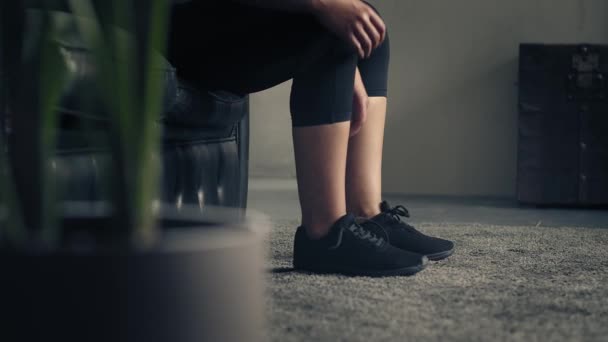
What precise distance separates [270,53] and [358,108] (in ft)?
0.70

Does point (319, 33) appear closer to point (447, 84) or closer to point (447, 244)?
point (447, 244)

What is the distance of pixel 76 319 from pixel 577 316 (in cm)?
72

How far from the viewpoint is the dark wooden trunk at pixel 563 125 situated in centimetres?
310

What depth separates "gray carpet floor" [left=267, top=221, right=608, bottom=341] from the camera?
0.86m

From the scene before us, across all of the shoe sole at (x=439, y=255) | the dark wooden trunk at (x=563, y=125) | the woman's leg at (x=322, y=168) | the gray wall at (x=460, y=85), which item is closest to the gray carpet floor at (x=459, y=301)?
the shoe sole at (x=439, y=255)

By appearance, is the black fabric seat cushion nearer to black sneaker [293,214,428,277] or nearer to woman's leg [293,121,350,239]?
woman's leg [293,121,350,239]

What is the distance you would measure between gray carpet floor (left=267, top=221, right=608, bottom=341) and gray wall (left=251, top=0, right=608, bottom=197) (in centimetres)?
209

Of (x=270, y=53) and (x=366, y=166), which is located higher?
(x=270, y=53)

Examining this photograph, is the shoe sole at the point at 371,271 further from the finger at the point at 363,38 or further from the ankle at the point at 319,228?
the finger at the point at 363,38

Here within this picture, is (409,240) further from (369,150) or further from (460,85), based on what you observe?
(460,85)

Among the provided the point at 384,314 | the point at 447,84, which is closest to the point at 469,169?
the point at 447,84

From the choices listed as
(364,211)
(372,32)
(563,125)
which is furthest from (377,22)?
(563,125)

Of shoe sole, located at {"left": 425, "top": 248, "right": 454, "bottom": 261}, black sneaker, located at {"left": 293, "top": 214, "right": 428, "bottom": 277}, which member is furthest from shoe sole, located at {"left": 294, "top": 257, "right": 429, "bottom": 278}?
shoe sole, located at {"left": 425, "top": 248, "right": 454, "bottom": 261}

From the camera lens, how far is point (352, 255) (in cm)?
125
